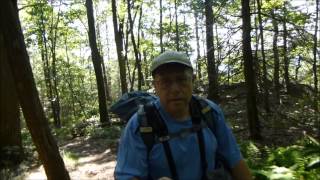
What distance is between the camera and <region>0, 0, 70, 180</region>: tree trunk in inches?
258

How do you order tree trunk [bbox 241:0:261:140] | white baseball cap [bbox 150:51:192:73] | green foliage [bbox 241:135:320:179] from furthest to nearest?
tree trunk [bbox 241:0:261:140] → green foliage [bbox 241:135:320:179] → white baseball cap [bbox 150:51:192:73]

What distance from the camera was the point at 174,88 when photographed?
2551 millimetres

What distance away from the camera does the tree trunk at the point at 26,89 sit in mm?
6555

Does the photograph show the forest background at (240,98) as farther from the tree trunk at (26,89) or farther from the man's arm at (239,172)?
the man's arm at (239,172)

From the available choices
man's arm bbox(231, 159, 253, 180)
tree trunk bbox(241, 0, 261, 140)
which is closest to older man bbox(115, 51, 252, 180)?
man's arm bbox(231, 159, 253, 180)

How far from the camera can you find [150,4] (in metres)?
29.0

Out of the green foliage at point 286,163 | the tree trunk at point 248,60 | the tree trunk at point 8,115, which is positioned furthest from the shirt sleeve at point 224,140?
the tree trunk at point 8,115

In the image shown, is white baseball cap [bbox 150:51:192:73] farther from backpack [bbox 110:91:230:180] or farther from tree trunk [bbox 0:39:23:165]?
tree trunk [bbox 0:39:23:165]

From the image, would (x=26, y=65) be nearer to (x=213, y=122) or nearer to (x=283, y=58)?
(x=213, y=122)

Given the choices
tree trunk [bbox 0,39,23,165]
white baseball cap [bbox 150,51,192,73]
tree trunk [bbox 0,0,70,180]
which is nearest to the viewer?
white baseball cap [bbox 150,51,192,73]

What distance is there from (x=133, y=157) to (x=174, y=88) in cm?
49

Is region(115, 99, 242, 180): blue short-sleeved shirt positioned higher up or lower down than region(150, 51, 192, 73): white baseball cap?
lower down

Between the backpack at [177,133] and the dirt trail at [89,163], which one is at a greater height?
the backpack at [177,133]

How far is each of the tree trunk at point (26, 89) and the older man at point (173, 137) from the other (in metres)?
4.64
